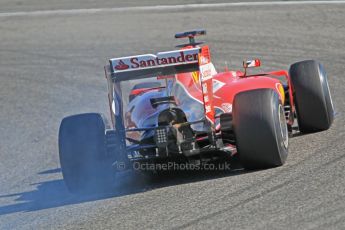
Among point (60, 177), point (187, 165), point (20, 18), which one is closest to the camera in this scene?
point (187, 165)

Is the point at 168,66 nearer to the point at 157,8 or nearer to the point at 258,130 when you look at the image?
the point at 258,130

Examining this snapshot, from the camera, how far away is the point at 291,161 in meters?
9.10

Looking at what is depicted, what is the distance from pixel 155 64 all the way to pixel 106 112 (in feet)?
17.1

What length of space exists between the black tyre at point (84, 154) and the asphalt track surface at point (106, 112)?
20 centimetres

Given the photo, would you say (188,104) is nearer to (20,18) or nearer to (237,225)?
(237,225)

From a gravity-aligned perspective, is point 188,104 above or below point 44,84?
above

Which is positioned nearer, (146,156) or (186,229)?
(186,229)

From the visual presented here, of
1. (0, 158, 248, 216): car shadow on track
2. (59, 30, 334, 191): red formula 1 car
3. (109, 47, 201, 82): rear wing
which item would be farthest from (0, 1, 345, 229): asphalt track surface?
(109, 47, 201, 82): rear wing

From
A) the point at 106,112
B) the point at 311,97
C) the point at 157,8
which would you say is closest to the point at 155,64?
the point at 311,97

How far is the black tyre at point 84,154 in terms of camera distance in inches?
354

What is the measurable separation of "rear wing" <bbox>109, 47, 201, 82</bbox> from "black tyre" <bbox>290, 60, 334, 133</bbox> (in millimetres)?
1688

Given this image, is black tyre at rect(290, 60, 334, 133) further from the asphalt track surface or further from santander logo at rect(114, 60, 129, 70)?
santander logo at rect(114, 60, 129, 70)

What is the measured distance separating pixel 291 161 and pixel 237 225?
229cm

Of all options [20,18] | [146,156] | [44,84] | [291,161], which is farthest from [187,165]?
[20,18]
